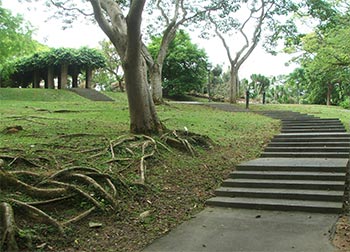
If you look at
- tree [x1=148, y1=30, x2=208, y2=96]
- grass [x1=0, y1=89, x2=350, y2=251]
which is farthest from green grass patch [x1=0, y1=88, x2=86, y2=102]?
grass [x1=0, y1=89, x2=350, y2=251]

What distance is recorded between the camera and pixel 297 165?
28.0 ft

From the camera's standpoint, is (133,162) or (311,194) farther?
(133,162)

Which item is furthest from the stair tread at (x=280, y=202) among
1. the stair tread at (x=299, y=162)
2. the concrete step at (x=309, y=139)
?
the concrete step at (x=309, y=139)

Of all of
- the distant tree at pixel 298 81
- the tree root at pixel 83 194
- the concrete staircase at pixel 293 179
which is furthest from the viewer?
the distant tree at pixel 298 81

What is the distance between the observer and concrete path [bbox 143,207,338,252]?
4.93 meters

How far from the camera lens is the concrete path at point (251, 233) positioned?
4.93 m

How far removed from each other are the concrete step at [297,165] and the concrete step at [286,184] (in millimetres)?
659

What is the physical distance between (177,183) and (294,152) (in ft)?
14.5

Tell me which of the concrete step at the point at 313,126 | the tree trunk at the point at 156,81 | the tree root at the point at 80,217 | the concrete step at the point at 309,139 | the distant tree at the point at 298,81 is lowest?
the tree root at the point at 80,217

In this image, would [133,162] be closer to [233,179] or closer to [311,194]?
[233,179]

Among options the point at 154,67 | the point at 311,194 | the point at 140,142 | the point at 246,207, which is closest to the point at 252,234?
the point at 246,207

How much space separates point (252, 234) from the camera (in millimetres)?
5422

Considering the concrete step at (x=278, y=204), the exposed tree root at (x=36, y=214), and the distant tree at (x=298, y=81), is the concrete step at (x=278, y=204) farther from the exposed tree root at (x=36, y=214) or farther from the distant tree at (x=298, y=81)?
the distant tree at (x=298, y=81)

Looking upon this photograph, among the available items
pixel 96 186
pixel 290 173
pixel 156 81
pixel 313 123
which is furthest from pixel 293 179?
pixel 156 81
